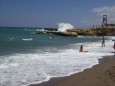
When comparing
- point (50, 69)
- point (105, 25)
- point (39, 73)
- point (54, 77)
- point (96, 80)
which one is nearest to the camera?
point (96, 80)

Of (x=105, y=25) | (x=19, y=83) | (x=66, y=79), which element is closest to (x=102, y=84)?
(x=66, y=79)

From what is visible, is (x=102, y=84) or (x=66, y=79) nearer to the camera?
(x=102, y=84)

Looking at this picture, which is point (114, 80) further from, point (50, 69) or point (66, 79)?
point (50, 69)

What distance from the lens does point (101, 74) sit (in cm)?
1416

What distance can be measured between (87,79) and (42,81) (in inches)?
87.6

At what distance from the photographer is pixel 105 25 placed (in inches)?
3369

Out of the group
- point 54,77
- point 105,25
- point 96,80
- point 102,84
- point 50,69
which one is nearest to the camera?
point 102,84

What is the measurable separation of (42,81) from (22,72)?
2.36m

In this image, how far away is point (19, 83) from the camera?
1233 cm

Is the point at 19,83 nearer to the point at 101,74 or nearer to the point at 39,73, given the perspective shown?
the point at 39,73

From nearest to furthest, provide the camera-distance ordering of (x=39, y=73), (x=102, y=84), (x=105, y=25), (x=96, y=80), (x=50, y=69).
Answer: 1. (x=102, y=84)
2. (x=96, y=80)
3. (x=39, y=73)
4. (x=50, y=69)
5. (x=105, y=25)

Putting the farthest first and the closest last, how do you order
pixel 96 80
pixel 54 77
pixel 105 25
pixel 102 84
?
pixel 105 25 → pixel 54 77 → pixel 96 80 → pixel 102 84

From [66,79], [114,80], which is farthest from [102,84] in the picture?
[66,79]

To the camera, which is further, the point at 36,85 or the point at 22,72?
the point at 22,72
